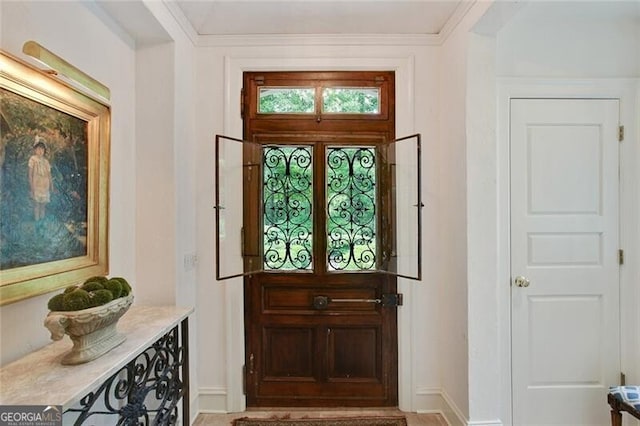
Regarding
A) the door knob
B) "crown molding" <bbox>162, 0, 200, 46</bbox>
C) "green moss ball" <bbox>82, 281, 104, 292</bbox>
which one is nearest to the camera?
"green moss ball" <bbox>82, 281, 104, 292</bbox>

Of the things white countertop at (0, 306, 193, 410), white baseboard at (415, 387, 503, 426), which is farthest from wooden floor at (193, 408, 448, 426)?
white countertop at (0, 306, 193, 410)

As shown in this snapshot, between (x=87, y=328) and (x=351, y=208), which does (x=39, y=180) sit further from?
(x=351, y=208)

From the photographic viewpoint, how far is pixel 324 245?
96.6 inches

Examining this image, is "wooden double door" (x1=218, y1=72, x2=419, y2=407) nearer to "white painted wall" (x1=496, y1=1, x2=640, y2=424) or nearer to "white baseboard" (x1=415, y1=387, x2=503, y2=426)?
"white baseboard" (x1=415, y1=387, x2=503, y2=426)

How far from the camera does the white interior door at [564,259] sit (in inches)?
86.1

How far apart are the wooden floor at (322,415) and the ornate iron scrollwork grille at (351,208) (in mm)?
1020

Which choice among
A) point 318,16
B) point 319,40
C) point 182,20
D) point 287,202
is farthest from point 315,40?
point 287,202

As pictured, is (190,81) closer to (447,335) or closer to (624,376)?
(447,335)

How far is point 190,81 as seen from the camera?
2.35 meters

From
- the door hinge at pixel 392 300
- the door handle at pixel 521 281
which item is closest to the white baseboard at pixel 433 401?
the door hinge at pixel 392 300

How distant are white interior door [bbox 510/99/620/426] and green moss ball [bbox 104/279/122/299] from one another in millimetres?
2216

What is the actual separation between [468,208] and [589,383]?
4.80 feet

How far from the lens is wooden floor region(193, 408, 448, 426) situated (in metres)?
2.30

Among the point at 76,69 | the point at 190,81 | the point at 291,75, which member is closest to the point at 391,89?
the point at 291,75
